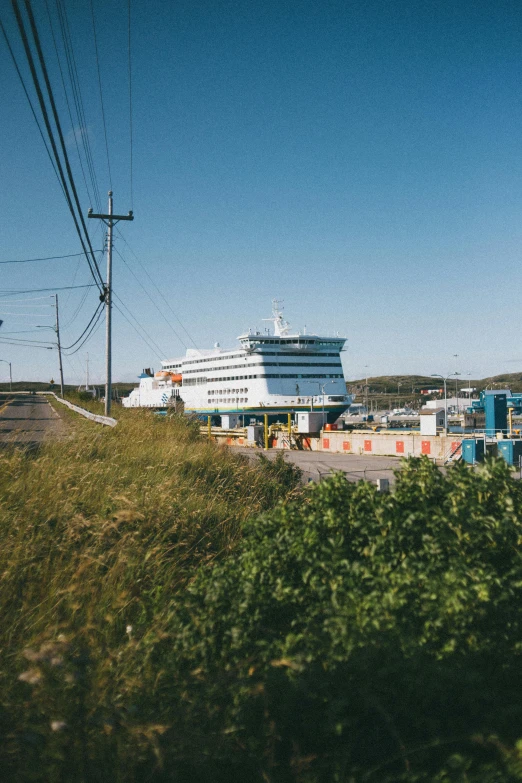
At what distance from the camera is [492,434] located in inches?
1067

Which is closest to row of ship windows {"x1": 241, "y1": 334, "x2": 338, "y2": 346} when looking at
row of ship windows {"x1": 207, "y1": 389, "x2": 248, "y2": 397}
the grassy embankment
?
row of ship windows {"x1": 207, "y1": 389, "x2": 248, "y2": 397}

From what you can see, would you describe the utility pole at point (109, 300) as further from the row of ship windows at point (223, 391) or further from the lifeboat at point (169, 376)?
the lifeboat at point (169, 376)

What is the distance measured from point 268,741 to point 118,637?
5.30 ft

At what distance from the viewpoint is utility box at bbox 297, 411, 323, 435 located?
31.5 meters

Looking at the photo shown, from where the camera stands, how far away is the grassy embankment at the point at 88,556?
7.92 ft

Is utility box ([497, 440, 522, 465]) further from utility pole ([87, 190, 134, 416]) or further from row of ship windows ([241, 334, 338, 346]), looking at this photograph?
row of ship windows ([241, 334, 338, 346])

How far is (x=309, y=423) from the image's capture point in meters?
31.5

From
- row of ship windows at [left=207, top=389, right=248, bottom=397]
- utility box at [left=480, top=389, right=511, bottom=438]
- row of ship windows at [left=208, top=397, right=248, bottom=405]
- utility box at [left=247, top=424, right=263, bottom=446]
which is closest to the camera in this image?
utility box at [left=480, top=389, right=511, bottom=438]

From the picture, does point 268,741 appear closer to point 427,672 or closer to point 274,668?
point 274,668

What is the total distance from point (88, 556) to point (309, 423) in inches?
1098

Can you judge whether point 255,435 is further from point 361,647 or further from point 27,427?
point 361,647

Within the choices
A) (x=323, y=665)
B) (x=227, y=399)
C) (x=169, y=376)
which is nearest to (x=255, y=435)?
(x=227, y=399)

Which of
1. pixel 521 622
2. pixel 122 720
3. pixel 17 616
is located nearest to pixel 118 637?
pixel 17 616

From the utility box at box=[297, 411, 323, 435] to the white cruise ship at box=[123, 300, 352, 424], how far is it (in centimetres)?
1592
